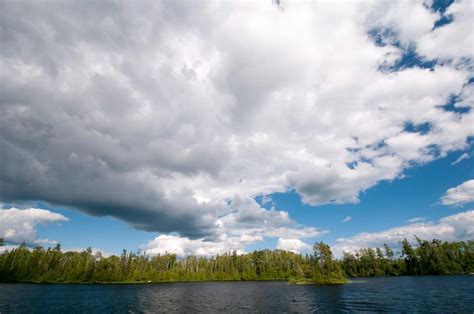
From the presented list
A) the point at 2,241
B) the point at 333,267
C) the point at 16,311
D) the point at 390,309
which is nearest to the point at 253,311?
the point at 390,309

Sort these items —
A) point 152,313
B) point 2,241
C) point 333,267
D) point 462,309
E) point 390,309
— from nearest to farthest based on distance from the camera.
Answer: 1. point 462,309
2. point 390,309
3. point 152,313
4. point 333,267
5. point 2,241

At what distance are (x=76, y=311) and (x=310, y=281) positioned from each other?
5460 inches

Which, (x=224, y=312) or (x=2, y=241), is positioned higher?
(x=2, y=241)

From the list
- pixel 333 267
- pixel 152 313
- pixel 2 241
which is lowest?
pixel 152 313

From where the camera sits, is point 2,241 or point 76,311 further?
point 2,241

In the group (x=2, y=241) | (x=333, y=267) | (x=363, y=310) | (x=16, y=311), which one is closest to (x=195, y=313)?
(x=363, y=310)

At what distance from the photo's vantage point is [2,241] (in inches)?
7633

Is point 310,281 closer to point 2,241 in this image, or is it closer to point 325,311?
point 325,311

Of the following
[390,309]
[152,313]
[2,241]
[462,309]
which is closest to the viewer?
[462,309]

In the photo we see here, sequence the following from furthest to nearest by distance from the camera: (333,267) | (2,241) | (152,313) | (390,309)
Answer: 1. (2,241)
2. (333,267)
3. (152,313)
4. (390,309)

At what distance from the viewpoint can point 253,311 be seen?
224ft

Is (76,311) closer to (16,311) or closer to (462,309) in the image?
(16,311)

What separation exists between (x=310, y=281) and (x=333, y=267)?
1812 cm

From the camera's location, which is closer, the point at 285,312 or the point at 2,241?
the point at 285,312
